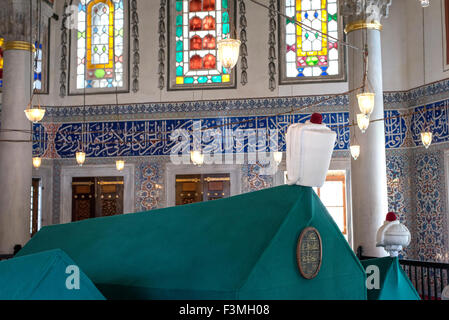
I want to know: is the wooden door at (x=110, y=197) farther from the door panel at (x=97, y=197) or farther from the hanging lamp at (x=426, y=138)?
the hanging lamp at (x=426, y=138)

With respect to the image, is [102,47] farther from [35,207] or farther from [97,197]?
[35,207]

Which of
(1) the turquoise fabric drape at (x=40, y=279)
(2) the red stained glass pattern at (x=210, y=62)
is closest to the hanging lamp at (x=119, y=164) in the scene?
(2) the red stained glass pattern at (x=210, y=62)

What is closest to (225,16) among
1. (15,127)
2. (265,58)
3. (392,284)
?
(265,58)

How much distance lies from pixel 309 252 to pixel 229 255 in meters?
0.37

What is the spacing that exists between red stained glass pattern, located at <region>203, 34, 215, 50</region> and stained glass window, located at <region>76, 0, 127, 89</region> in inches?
63.9

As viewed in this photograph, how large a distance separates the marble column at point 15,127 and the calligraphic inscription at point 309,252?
7.35m

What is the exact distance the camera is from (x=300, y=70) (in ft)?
33.9

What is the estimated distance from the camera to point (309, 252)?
8.25ft

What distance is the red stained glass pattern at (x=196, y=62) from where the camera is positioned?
1068cm

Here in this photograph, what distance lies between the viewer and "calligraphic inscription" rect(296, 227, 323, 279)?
247 centimetres

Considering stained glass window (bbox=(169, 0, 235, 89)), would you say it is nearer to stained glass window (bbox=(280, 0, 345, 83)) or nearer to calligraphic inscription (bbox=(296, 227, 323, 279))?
stained glass window (bbox=(280, 0, 345, 83))

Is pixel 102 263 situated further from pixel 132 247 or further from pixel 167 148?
pixel 167 148

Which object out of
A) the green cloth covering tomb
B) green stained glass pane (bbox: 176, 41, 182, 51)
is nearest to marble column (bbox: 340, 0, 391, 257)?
green stained glass pane (bbox: 176, 41, 182, 51)
